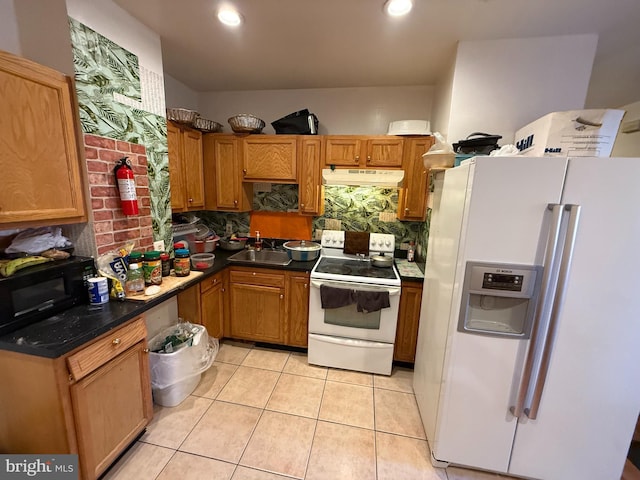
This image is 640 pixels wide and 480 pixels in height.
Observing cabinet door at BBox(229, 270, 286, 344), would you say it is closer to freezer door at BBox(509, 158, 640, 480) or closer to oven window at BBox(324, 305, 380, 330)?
oven window at BBox(324, 305, 380, 330)

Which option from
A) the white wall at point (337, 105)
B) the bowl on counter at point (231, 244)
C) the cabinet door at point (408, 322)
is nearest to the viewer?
the cabinet door at point (408, 322)

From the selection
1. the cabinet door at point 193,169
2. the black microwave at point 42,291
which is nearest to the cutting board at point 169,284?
the black microwave at point 42,291

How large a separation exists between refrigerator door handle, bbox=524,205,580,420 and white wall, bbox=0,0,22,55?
112 inches

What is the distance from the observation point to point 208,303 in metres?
2.29

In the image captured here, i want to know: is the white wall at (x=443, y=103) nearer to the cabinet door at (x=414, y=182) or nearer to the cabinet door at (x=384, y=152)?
the cabinet door at (x=414, y=182)

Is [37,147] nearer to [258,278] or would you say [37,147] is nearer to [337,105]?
[258,278]

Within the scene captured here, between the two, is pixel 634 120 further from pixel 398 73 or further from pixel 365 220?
pixel 365 220

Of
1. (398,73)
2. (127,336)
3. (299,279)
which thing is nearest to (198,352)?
(127,336)

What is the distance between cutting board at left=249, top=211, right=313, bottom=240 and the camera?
2936mm

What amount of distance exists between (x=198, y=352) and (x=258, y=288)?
2.37 feet

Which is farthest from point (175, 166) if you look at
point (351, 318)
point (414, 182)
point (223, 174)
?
point (414, 182)

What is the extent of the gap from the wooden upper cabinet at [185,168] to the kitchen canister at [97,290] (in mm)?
933

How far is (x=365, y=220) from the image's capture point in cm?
281

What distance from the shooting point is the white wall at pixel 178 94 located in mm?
2533
